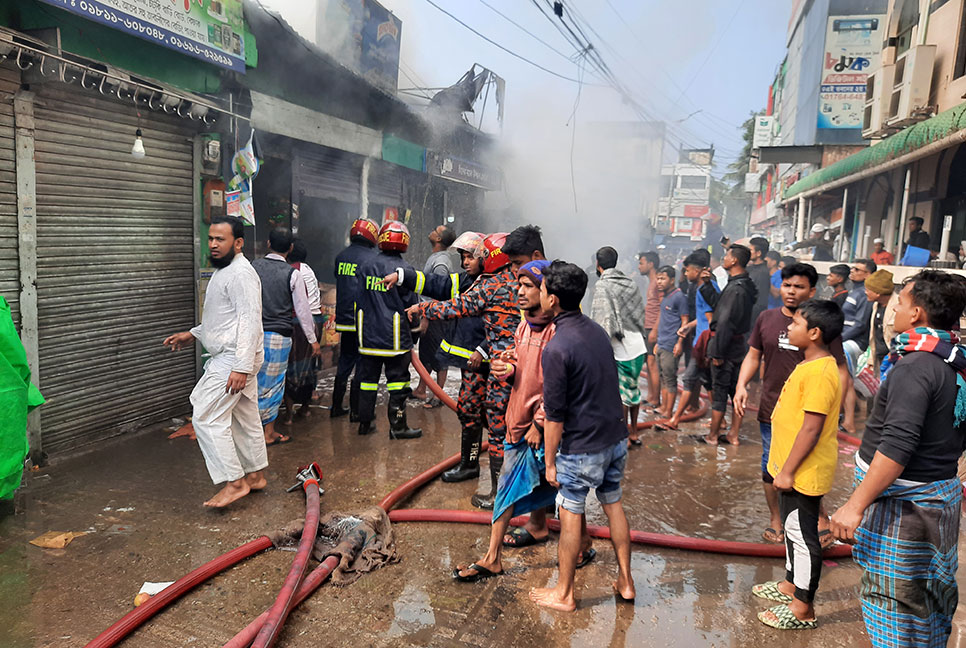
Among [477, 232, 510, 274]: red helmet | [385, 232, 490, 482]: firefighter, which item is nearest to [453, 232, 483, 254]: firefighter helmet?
[385, 232, 490, 482]: firefighter

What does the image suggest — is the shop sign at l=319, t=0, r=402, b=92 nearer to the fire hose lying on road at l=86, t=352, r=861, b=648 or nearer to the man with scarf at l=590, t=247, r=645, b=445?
the man with scarf at l=590, t=247, r=645, b=445

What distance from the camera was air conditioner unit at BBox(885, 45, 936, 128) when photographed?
10.1 m

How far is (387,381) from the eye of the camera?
6.08 m

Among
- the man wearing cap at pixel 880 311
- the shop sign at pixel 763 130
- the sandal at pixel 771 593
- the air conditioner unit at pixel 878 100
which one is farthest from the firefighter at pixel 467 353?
the shop sign at pixel 763 130

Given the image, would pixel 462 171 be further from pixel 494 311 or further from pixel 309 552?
pixel 309 552

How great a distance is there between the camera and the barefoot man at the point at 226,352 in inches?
168

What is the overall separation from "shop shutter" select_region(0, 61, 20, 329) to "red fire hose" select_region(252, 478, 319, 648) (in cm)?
321

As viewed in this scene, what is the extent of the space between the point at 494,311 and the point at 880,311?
16.0ft

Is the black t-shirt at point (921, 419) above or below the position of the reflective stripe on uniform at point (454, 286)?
below

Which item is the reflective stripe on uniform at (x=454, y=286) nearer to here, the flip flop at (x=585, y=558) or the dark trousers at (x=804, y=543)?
the flip flop at (x=585, y=558)

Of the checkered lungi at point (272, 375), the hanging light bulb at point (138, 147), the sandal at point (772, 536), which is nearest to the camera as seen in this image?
the sandal at point (772, 536)

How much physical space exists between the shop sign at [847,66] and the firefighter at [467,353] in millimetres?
19094

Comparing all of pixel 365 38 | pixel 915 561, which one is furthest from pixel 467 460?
pixel 365 38

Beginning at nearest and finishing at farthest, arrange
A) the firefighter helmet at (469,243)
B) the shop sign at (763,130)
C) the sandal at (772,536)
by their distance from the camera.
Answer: the sandal at (772,536), the firefighter helmet at (469,243), the shop sign at (763,130)
